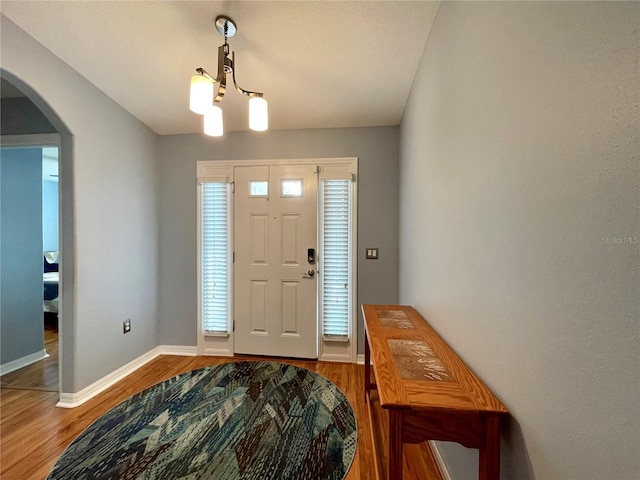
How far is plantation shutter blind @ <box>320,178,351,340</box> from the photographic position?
107 inches

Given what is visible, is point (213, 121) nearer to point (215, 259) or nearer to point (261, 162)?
point (261, 162)

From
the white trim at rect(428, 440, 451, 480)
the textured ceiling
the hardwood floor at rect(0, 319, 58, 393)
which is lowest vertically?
the hardwood floor at rect(0, 319, 58, 393)

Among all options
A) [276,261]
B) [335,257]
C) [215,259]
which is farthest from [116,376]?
[335,257]

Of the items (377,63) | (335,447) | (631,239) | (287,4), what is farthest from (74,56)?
(335,447)

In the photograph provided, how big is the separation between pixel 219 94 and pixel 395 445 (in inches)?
74.7

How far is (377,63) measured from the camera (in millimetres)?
1864

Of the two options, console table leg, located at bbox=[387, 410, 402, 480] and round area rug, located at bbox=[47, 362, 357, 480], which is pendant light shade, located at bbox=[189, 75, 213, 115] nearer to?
console table leg, located at bbox=[387, 410, 402, 480]

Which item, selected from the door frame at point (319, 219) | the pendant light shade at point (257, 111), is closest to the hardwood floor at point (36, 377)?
the door frame at point (319, 219)

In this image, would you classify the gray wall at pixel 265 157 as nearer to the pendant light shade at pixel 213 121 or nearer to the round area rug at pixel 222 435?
the round area rug at pixel 222 435

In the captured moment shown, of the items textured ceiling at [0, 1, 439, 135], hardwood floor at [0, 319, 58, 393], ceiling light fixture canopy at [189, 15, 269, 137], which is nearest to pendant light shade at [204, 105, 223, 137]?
ceiling light fixture canopy at [189, 15, 269, 137]

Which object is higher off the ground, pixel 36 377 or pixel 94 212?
pixel 94 212

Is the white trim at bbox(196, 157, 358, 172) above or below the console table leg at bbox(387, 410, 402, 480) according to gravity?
above

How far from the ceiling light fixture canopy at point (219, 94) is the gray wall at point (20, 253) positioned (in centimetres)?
246

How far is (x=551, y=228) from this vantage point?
1.98 ft
